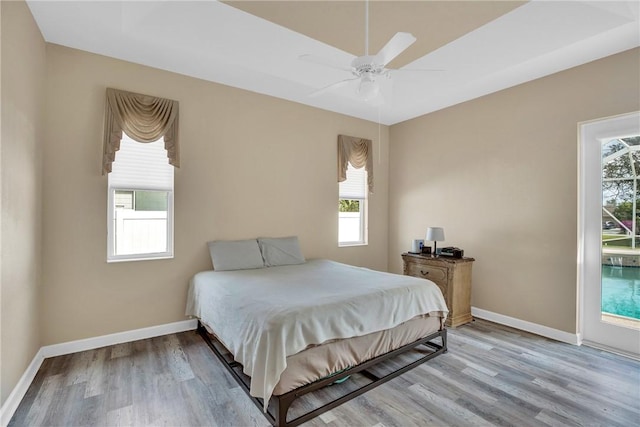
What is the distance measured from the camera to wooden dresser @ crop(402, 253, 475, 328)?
3701 millimetres

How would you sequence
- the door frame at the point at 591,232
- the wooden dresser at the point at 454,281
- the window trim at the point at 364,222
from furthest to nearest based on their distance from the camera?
the window trim at the point at 364,222 → the wooden dresser at the point at 454,281 → the door frame at the point at 591,232

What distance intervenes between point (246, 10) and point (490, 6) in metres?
2.09

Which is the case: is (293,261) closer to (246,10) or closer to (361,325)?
(361,325)

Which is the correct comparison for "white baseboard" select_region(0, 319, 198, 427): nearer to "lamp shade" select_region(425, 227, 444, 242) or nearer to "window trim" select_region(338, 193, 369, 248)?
"window trim" select_region(338, 193, 369, 248)

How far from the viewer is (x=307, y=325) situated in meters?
2.02

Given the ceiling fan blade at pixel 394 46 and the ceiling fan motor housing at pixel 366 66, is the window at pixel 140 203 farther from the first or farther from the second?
the ceiling fan blade at pixel 394 46

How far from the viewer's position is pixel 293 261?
13.0ft

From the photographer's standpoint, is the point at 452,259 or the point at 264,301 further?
the point at 452,259

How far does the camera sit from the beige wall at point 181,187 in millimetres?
2885

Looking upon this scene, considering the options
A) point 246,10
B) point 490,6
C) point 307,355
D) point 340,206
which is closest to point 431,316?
point 307,355

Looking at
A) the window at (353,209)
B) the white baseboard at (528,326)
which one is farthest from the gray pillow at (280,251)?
the white baseboard at (528,326)

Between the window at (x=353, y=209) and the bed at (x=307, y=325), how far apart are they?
5.61ft

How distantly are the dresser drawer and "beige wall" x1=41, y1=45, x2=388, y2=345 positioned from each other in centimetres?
103

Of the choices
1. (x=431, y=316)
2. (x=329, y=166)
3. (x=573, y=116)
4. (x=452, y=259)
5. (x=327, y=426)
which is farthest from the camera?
(x=329, y=166)
